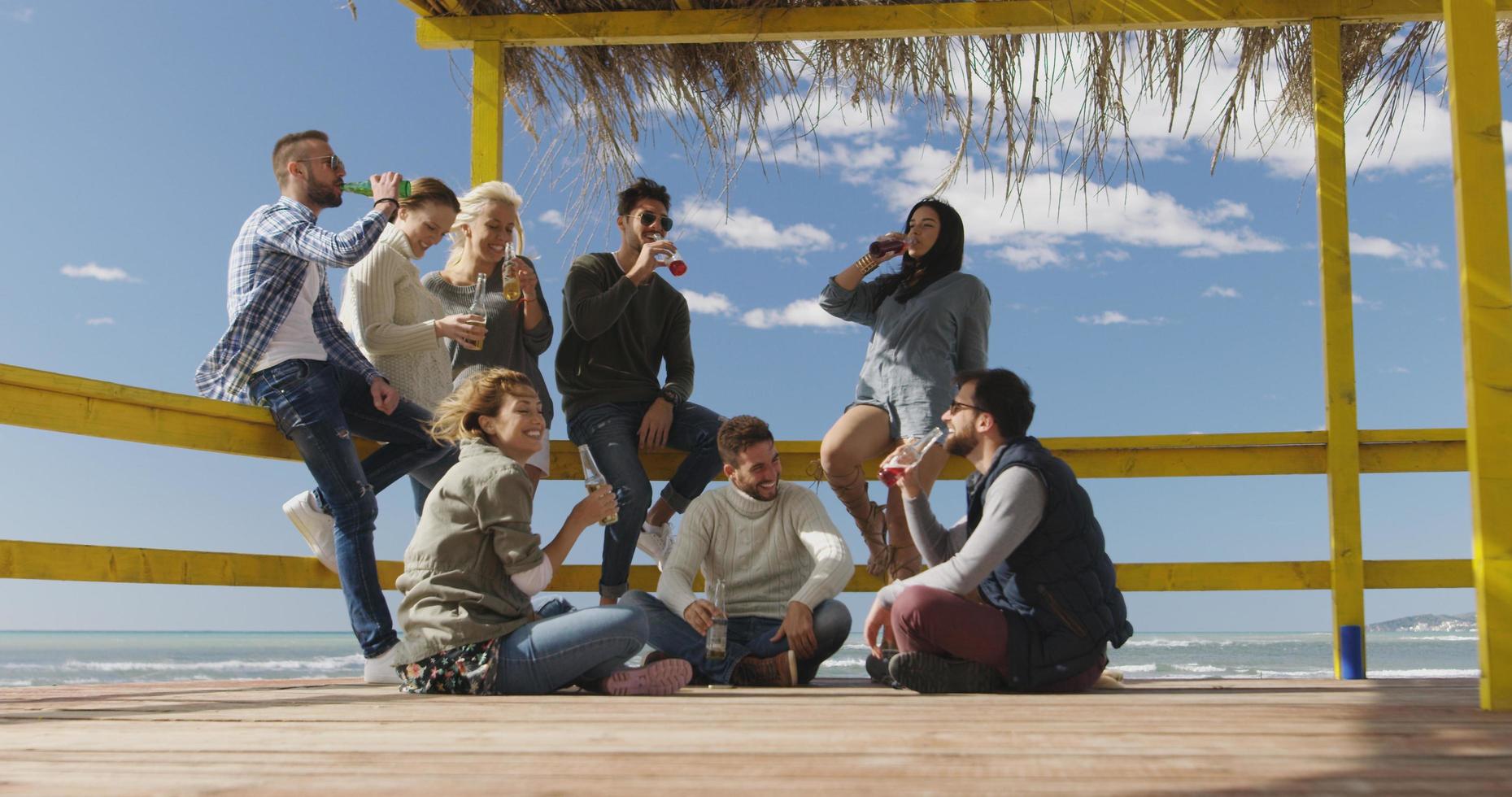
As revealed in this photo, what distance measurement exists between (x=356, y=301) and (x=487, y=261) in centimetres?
55

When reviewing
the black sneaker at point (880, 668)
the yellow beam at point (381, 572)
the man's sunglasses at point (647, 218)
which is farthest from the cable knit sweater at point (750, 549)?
the man's sunglasses at point (647, 218)

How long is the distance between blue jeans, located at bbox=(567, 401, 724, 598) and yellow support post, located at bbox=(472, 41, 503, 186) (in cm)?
140

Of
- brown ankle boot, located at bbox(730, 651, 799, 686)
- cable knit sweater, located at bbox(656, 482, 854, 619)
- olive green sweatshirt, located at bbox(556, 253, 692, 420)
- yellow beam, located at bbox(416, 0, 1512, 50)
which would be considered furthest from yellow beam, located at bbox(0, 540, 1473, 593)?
yellow beam, located at bbox(416, 0, 1512, 50)

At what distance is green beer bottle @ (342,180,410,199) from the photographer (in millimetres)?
4031

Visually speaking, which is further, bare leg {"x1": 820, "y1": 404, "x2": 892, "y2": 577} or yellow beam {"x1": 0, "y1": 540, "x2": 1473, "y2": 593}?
bare leg {"x1": 820, "y1": 404, "x2": 892, "y2": 577}

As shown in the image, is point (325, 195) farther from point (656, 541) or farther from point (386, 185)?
point (656, 541)

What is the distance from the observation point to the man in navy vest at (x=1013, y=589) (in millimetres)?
3381

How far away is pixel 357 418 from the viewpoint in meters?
4.37

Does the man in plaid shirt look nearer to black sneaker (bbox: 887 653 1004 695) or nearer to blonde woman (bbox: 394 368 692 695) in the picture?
blonde woman (bbox: 394 368 692 695)

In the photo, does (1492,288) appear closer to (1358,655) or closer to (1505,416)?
(1505,416)

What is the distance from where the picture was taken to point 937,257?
483 cm

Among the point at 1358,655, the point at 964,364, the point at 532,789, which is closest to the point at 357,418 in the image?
the point at 964,364

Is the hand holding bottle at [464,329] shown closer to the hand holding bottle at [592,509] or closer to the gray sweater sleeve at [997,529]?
the hand holding bottle at [592,509]

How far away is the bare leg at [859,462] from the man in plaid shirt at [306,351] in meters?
1.66
